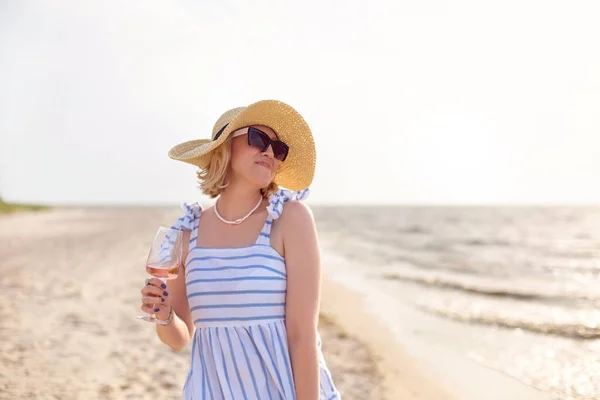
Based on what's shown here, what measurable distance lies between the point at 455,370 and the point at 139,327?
4176mm

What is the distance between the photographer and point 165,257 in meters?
2.29

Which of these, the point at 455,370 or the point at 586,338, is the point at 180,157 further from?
the point at 586,338

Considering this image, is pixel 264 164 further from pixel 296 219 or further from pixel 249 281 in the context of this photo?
pixel 249 281

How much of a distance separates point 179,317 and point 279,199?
2.54 ft

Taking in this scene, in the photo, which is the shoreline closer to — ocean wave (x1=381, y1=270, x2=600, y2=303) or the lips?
ocean wave (x1=381, y1=270, x2=600, y2=303)

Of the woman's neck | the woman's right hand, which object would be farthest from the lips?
the woman's right hand

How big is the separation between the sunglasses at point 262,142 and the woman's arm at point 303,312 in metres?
0.48

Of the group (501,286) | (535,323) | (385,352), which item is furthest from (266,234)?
(501,286)

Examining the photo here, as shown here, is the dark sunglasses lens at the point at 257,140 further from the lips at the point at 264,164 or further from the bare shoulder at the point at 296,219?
the bare shoulder at the point at 296,219

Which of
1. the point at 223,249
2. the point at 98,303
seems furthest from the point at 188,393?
the point at 98,303

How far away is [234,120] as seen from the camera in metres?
2.35

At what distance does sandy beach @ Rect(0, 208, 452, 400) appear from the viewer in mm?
5430

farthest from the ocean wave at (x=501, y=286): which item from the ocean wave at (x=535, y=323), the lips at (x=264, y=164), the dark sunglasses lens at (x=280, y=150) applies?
the lips at (x=264, y=164)

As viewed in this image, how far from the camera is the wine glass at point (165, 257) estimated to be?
2277 mm
